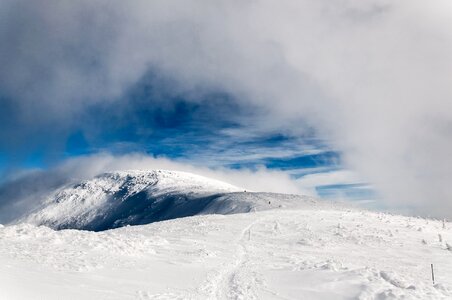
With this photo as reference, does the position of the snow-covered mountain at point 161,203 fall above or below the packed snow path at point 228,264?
above

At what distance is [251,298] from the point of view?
15.9m

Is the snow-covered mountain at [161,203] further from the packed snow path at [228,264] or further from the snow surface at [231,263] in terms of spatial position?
the packed snow path at [228,264]

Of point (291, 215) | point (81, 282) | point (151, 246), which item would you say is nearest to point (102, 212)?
point (291, 215)

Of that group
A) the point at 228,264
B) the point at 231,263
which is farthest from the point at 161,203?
the point at 228,264

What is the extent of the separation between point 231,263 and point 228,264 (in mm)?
438

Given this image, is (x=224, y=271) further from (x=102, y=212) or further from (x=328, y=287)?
(x=102, y=212)

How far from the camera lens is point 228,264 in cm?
2342

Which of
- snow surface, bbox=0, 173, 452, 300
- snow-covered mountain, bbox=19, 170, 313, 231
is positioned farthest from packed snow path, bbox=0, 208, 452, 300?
snow-covered mountain, bbox=19, 170, 313, 231

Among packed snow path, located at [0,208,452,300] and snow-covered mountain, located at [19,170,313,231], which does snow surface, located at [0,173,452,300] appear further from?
snow-covered mountain, located at [19,170,313,231]

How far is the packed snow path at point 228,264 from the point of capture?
16.4m

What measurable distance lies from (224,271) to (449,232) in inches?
1237

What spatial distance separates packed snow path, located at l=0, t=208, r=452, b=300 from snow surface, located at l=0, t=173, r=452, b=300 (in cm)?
4

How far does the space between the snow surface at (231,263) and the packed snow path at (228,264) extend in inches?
1.8

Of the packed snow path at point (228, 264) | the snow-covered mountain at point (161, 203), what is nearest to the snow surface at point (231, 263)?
the packed snow path at point (228, 264)
